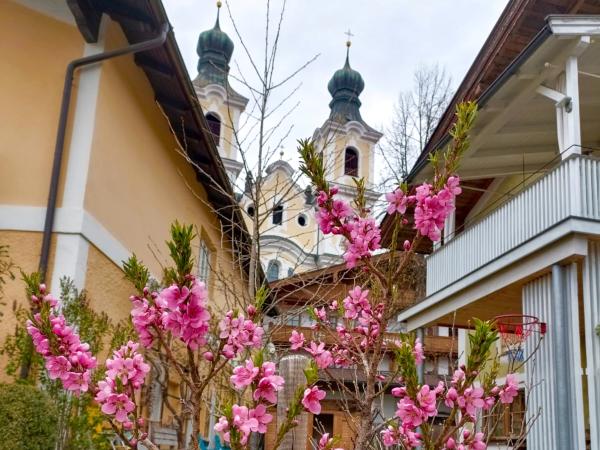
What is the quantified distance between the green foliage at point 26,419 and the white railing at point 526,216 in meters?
5.85

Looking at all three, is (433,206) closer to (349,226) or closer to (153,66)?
(349,226)

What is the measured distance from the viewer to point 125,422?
97.9 inches

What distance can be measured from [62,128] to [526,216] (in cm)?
575

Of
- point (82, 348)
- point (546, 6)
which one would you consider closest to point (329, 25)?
point (546, 6)

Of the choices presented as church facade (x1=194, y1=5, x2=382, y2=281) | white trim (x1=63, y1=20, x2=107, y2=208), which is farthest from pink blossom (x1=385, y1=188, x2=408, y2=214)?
church facade (x1=194, y1=5, x2=382, y2=281)

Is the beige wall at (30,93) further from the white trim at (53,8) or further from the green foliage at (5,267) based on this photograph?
the green foliage at (5,267)

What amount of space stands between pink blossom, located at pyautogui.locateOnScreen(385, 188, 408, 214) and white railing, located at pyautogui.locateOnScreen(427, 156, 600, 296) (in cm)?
538

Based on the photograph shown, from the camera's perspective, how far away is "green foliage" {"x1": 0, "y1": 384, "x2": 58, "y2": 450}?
204 inches

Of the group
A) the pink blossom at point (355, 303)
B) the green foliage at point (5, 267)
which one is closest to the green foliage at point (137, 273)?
the pink blossom at point (355, 303)

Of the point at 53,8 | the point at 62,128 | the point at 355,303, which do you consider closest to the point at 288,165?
the point at 53,8

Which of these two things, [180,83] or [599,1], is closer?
[180,83]

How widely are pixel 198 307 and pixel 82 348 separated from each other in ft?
2.06

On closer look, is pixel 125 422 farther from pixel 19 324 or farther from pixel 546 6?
pixel 546 6

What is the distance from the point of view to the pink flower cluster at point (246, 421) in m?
2.13
